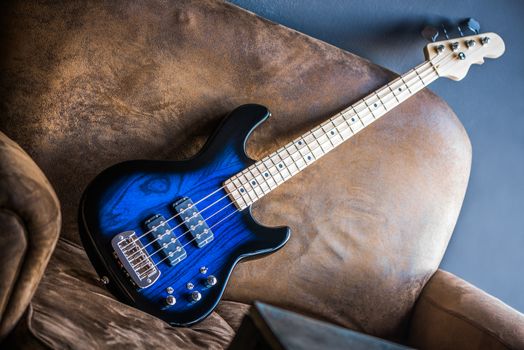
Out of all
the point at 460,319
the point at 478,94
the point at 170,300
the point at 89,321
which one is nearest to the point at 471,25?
the point at 478,94

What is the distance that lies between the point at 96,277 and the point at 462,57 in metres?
1.16

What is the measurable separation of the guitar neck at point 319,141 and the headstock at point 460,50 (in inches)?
1.4

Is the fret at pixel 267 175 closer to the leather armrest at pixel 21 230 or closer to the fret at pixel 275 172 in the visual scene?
the fret at pixel 275 172

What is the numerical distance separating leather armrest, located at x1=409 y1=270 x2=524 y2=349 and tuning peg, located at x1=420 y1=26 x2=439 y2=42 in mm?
692

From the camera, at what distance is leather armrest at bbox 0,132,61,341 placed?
2.78 feet

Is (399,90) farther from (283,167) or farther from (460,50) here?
(283,167)

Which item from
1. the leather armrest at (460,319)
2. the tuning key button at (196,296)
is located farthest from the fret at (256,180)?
the leather armrest at (460,319)

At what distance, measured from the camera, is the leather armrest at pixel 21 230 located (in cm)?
85

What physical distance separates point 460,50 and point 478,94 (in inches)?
11.2

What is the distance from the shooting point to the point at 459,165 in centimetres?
170

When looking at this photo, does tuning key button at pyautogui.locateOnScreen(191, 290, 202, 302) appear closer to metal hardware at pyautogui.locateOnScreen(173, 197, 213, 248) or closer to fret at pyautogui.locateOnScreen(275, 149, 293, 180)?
metal hardware at pyautogui.locateOnScreen(173, 197, 213, 248)

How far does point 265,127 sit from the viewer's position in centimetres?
150

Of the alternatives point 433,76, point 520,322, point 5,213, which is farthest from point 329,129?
point 5,213

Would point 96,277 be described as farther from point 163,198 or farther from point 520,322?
point 520,322
